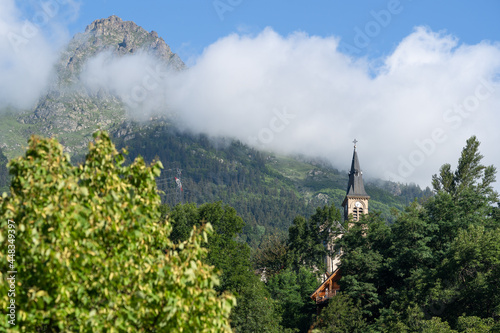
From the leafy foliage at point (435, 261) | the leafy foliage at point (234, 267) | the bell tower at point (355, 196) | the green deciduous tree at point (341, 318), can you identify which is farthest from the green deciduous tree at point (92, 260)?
the bell tower at point (355, 196)

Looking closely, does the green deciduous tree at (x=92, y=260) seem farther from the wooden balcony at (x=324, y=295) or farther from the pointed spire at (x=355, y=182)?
the pointed spire at (x=355, y=182)

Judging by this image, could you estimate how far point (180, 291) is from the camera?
10297 mm

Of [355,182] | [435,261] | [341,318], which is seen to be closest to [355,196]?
[355,182]

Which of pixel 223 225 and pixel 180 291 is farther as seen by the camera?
pixel 223 225

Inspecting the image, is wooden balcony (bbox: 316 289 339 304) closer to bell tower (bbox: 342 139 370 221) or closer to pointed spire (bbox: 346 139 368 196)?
bell tower (bbox: 342 139 370 221)

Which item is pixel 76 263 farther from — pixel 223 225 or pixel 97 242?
pixel 223 225

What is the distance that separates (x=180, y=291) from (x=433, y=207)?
4775 cm

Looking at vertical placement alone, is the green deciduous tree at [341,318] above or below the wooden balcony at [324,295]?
below

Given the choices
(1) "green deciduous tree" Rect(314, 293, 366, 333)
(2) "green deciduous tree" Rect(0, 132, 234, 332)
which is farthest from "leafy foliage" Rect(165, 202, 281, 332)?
(2) "green deciduous tree" Rect(0, 132, 234, 332)

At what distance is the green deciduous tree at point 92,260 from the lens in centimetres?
967

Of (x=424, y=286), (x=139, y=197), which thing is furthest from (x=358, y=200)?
(x=139, y=197)

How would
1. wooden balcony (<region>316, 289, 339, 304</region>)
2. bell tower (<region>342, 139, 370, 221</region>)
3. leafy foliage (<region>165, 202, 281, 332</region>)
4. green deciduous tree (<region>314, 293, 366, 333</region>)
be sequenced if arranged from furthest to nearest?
bell tower (<region>342, 139, 370, 221</region>), wooden balcony (<region>316, 289, 339, 304</region>), green deciduous tree (<region>314, 293, 366, 333</region>), leafy foliage (<region>165, 202, 281, 332</region>)

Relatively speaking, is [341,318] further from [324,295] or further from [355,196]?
[355,196]

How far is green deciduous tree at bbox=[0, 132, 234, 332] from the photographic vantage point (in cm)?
967
